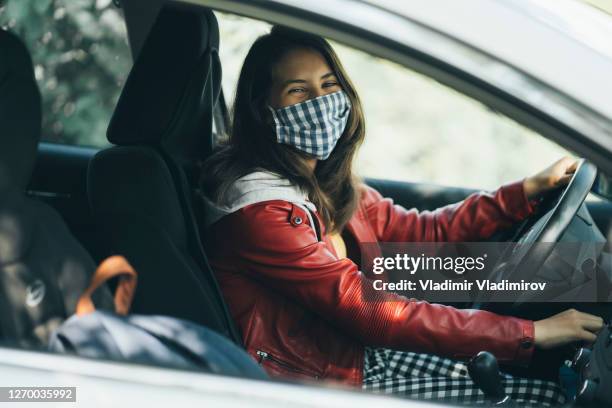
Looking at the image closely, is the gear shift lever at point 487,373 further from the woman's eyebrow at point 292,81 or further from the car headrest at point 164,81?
the car headrest at point 164,81

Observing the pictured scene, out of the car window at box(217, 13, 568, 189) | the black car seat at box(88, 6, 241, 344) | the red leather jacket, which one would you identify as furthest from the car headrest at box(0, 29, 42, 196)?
the car window at box(217, 13, 568, 189)

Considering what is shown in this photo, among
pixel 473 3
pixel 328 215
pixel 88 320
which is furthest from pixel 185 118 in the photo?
pixel 473 3

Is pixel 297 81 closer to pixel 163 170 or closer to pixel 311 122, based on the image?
pixel 311 122

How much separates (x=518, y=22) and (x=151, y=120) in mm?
1189

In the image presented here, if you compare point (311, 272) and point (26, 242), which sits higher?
point (26, 242)

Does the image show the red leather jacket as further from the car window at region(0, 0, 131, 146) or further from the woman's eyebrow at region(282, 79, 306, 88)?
the car window at region(0, 0, 131, 146)

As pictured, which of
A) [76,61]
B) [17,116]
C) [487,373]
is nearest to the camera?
[17,116]

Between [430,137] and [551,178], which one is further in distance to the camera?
[430,137]

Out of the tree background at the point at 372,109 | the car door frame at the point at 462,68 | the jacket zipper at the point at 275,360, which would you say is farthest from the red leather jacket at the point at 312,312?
the tree background at the point at 372,109

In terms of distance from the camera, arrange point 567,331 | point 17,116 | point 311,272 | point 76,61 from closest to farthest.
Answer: point 17,116
point 567,331
point 311,272
point 76,61

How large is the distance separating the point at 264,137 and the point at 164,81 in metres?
0.29

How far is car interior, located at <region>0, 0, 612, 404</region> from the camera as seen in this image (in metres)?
1.55

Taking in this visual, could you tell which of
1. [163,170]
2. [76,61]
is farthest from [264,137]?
[76,61]

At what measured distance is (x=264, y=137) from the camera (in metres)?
2.32
